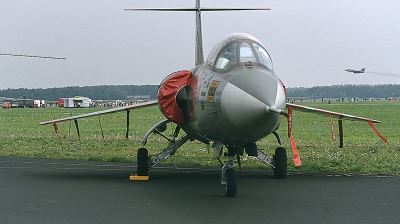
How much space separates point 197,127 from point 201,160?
23.7 feet

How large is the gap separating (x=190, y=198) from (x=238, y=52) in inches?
114

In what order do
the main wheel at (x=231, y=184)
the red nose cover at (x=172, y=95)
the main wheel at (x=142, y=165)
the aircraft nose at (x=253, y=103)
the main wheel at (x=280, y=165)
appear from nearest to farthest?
the aircraft nose at (x=253, y=103) → the main wheel at (x=231, y=184) → the red nose cover at (x=172, y=95) → the main wheel at (x=280, y=165) → the main wheel at (x=142, y=165)

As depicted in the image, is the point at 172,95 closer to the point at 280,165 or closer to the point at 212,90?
the point at 212,90

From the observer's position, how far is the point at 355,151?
21656 mm

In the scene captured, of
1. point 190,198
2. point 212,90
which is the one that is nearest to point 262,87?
point 212,90

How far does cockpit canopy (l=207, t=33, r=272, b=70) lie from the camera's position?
37.9 feet

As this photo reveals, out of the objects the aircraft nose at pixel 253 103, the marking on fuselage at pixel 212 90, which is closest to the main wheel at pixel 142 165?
the marking on fuselage at pixel 212 90

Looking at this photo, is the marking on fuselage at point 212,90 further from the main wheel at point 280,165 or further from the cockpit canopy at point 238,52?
the main wheel at point 280,165

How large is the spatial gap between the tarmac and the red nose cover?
4.98 ft

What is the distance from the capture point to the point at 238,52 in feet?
38.2

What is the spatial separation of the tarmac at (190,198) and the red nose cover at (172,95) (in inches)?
59.7

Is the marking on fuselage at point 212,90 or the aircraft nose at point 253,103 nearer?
the aircraft nose at point 253,103

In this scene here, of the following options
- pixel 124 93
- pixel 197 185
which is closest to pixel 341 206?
pixel 197 185

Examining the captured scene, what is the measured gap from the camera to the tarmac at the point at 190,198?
908 cm
